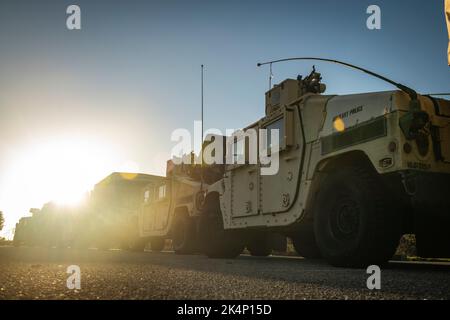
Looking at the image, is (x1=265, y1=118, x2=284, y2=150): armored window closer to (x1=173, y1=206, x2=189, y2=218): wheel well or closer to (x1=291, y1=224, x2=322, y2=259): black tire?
(x1=291, y1=224, x2=322, y2=259): black tire

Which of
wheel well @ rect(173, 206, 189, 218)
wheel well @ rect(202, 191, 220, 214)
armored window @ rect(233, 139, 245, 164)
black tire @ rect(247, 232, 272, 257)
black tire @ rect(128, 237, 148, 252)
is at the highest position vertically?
armored window @ rect(233, 139, 245, 164)

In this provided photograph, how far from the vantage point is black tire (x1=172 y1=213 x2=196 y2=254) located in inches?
382

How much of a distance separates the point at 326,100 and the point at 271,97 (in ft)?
5.66

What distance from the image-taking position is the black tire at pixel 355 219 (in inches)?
178

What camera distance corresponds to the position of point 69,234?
855 inches

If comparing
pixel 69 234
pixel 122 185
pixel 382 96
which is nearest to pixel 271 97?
pixel 382 96

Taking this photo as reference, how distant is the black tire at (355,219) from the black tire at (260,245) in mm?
3807

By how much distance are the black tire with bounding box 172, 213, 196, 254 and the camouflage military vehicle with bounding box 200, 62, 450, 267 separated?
362 centimetres

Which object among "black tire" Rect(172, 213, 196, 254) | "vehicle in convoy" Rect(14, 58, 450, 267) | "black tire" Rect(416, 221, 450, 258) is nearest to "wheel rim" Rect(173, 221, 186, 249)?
"black tire" Rect(172, 213, 196, 254)

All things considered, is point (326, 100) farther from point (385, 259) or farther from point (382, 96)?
point (385, 259)

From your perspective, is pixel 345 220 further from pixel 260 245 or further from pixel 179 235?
pixel 179 235

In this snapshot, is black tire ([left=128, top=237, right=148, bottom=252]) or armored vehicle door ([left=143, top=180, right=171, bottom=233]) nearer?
armored vehicle door ([left=143, top=180, right=171, bottom=233])
